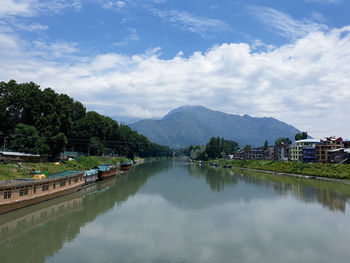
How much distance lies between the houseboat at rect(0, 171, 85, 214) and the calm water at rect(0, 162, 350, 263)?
0.96m

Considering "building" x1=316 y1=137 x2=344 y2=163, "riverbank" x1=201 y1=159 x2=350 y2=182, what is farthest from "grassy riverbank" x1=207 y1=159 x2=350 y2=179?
"building" x1=316 y1=137 x2=344 y2=163

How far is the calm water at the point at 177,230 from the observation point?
1992cm

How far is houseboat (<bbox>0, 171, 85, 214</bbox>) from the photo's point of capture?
2830 cm

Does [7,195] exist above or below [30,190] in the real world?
above

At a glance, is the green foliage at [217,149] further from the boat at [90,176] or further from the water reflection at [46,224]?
the water reflection at [46,224]

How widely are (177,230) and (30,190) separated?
1975cm

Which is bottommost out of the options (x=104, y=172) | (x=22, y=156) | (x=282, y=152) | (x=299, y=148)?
(x=104, y=172)

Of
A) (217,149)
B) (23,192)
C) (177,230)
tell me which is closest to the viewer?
(177,230)

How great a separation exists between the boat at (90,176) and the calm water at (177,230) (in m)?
12.6

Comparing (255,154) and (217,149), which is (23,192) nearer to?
(255,154)

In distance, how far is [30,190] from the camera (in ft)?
108

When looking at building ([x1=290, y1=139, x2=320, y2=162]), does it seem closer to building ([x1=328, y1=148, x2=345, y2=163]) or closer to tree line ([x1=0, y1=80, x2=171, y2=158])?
building ([x1=328, y1=148, x2=345, y2=163])

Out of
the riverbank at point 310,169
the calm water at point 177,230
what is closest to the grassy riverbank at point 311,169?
the riverbank at point 310,169

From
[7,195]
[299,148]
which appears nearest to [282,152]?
[299,148]
